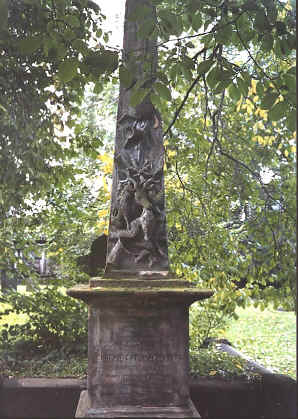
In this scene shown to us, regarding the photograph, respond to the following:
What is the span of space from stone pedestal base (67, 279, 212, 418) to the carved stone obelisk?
33 cm

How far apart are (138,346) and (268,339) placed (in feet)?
23.7

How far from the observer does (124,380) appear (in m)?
3.31

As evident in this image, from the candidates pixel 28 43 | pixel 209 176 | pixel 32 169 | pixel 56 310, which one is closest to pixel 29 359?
pixel 56 310

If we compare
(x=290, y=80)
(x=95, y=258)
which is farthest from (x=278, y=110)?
(x=95, y=258)

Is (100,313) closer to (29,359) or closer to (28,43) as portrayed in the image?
(28,43)

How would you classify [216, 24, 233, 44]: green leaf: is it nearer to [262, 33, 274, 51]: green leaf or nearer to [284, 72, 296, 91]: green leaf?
[262, 33, 274, 51]: green leaf

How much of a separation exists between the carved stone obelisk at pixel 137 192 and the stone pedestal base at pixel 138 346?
0.33 m

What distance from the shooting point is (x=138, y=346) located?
3.36 m

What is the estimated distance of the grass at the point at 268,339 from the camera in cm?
749

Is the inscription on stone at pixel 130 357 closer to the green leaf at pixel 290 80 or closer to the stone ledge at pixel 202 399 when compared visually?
the stone ledge at pixel 202 399

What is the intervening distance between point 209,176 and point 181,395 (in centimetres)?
355

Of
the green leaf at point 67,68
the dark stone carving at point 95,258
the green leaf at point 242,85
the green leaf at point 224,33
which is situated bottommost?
the dark stone carving at point 95,258

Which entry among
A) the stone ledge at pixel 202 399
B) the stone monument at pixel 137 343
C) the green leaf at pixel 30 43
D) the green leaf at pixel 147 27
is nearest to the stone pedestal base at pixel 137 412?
the stone monument at pixel 137 343

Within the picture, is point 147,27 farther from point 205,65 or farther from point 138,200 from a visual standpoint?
point 138,200
